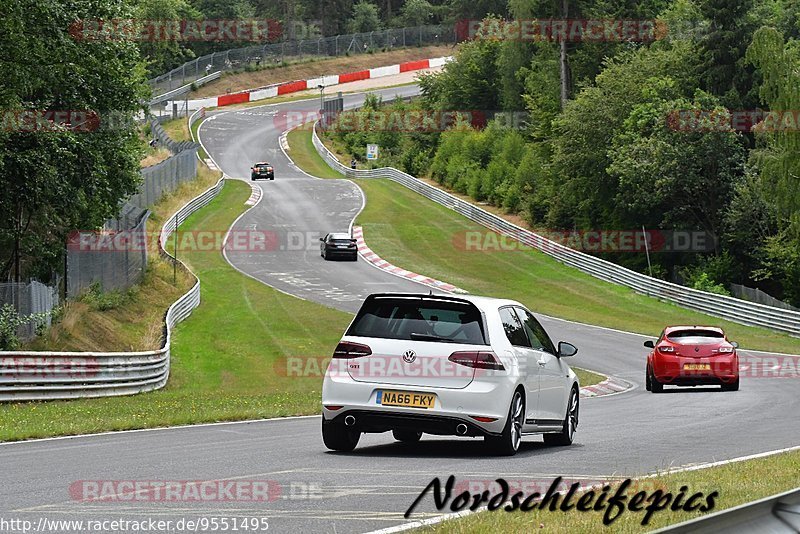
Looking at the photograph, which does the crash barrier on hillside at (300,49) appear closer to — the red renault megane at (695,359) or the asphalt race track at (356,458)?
the red renault megane at (695,359)

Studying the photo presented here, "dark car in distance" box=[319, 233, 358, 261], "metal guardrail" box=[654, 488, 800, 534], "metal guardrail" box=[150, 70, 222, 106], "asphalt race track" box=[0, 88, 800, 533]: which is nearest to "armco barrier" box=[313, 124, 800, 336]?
"dark car in distance" box=[319, 233, 358, 261]

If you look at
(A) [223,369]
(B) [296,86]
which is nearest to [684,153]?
(A) [223,369]

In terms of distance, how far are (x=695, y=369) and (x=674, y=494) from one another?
16.2 metres

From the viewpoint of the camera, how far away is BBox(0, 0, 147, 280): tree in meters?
26.9

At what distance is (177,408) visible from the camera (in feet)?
65.9

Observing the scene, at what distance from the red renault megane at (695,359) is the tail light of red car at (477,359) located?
13384 millimetres

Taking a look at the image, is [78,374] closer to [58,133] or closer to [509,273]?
[58,133]

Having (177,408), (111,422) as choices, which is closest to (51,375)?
(177,408)

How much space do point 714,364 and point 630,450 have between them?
39.4 ft

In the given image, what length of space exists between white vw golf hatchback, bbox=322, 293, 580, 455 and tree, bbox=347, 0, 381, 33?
142m

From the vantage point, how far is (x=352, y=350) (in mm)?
12117

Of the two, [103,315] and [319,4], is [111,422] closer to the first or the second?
[103,315]

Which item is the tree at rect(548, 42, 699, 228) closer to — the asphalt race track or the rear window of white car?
the asphalt race track

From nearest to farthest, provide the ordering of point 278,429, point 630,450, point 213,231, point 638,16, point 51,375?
point 630,450
point 278,429
point 51,375
point 213,231
point 638,16
